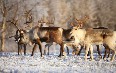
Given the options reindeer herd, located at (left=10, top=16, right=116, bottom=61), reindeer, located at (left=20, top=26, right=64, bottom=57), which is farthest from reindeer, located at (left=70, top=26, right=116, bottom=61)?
reindeer, located at (left=20, top=26, right=64, bottom=57)

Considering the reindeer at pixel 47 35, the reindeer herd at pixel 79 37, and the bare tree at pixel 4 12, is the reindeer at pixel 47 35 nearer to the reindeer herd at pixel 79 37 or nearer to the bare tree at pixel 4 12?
the reindeer herd at pixel 79 37

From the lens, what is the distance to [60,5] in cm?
5578

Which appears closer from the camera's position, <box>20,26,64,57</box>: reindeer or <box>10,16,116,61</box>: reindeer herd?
<box>10,16,116,61</box>: reindeer herd

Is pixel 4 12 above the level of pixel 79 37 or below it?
above

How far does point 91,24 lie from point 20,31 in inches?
1259

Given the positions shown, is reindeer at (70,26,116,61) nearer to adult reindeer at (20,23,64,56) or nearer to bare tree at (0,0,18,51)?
adult reindeer at (20,23,64,56)

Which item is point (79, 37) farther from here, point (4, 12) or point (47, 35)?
point (4, 12)

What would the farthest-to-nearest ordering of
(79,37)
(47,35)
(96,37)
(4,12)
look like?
(4,12) < (47,35) < (79,37) < (96,37)

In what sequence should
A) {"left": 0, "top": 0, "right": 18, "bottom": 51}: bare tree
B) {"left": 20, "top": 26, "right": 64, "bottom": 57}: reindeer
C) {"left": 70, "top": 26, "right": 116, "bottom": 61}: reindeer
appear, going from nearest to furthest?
{"left": 70, "top": 26, "right": 116, "bottom": 61}: reindeer
{"left": 20, "top": 26, "right": 64, "bottom": 57}: reindeer
{"left": 0, "top": 0, "right": 18, "bottom": 51}: bare tree

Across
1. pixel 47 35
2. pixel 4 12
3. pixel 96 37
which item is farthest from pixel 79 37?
pixel 4 12

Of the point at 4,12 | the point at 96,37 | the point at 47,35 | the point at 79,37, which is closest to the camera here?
the point at 96,37

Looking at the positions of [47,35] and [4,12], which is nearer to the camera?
[47,35]

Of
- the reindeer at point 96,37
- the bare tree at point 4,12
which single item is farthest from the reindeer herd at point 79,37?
the bare tree at point 4,12

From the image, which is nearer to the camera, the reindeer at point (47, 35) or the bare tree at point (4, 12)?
the reindeer at point (47, 35)
